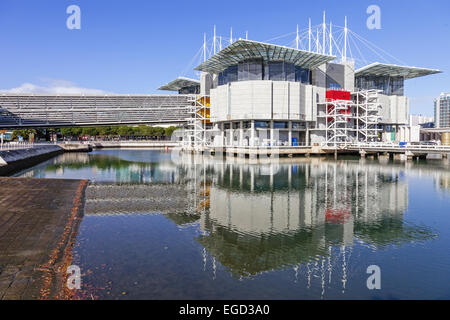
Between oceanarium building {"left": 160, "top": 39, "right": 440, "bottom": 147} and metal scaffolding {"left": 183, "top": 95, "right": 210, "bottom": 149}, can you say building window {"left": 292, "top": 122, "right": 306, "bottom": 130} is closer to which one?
oceanarium building {"left": 160, "top": 39, "right": 440, "bottom": 147}

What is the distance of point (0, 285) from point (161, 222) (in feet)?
33.2

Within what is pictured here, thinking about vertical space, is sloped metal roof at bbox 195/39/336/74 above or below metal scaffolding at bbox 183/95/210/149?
above

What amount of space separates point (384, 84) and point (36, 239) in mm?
113488

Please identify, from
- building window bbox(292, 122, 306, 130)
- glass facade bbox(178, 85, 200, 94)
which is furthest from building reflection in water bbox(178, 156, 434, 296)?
glass facade bbox(178, 85, 200, 94)

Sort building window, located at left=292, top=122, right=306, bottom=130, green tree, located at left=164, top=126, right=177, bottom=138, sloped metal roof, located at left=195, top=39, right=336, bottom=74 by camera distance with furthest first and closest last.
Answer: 1. green tree, located at left=164, top=126, right=177, bottom=138
2. building window, located at left=292, top=122, right=306, bottom=130
3. sloped metal roof, located at left=195, top=39, right=336, bottom=74

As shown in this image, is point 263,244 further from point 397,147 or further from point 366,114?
point 366,114

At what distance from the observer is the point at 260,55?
3231 inches

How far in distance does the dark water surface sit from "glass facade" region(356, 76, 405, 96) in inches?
3239

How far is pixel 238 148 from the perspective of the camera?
7925 centimetres

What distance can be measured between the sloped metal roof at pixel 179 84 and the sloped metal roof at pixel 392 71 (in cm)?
5424

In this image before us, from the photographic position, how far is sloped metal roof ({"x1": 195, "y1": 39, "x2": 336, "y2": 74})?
75.9 meters


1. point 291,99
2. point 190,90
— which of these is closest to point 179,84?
point 190,90

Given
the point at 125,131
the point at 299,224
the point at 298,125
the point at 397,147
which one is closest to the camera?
the point at 299,224
